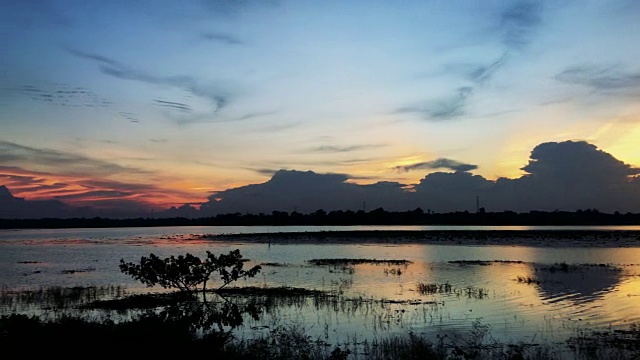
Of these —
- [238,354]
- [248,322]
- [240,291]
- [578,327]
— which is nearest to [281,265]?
[240,291]

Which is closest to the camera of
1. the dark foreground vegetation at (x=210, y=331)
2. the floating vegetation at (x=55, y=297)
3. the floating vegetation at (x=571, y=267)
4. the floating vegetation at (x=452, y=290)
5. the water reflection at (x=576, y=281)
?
the dark foreground vegetation at (x=210, y=331)

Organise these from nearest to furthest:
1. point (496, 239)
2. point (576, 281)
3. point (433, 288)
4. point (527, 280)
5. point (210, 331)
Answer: point (210, 331)
point (433, 288)
point (576, 281)
point (527, 280)
point (496, 239)

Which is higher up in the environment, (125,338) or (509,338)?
(125,338)

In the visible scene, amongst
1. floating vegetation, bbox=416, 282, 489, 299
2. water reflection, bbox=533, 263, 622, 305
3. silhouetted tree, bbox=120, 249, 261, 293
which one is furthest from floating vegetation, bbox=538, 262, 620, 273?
silhouetted tree, bbox=120, 249, 261, 293

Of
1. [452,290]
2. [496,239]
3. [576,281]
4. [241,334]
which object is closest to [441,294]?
[452,290]

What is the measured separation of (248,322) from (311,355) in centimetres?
714

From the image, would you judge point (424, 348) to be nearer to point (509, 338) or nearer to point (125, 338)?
point (509, 338)

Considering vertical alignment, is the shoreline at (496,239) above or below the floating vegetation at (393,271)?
above

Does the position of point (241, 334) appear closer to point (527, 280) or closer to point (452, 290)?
point (452, 290)

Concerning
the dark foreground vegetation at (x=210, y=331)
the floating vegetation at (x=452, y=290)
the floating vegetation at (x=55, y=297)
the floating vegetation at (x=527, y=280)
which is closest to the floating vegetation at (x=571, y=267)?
the floating vegetation at (x=527, y=280)

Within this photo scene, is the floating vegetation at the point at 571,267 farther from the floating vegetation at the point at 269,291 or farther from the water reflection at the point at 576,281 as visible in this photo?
the floating vegetation at the point at 269,291

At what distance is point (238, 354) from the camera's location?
41.6ft

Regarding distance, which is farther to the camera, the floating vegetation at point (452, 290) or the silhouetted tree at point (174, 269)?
the silhouetted tree at point (174, 269)

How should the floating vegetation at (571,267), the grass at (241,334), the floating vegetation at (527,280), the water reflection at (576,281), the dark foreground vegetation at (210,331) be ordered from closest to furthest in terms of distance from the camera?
the dark foreground vegetation at (210,331), the grass at (241,334), the water reflection at (576,281), the floating vegetation at (527,280), the floating vegetation at (571,267)
